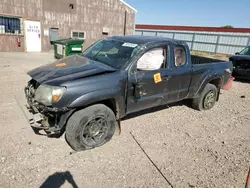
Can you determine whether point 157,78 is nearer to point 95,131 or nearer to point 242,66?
point 95,131

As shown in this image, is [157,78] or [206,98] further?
[206,98]

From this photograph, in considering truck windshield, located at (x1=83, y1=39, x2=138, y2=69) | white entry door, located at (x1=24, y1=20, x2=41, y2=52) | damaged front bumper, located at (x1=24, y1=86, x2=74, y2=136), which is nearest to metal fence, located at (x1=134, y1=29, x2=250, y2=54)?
white entry door, located at (x1=24, y1=20, x2=41, y2=52)

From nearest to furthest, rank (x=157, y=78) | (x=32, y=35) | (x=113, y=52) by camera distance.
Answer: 1. (x=157, y=78)
2. (x=113, y=52)
3. (x=32, y=35)

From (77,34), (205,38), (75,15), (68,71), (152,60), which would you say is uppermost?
(75,15)

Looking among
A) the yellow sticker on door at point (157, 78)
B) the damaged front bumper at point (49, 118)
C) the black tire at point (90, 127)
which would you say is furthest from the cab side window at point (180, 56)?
the damaged front bumper at point (49, 118)

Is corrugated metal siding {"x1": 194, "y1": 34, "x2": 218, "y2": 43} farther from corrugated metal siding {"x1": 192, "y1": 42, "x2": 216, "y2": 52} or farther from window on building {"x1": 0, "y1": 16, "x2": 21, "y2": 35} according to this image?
window on building {"x1": 0, "y1": 16, "x2": 21, "y2": 35}

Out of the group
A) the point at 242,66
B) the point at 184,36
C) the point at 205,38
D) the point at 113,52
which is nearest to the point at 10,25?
the point at 113,52

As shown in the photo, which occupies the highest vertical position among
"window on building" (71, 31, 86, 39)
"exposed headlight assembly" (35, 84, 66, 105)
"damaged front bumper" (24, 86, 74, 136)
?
"window on building" (71, 31, 86, 39)

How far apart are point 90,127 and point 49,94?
0.85 metres

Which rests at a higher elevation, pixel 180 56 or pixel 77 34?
pixel 77 34

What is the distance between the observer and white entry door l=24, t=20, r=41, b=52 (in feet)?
46.0

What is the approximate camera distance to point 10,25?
13461 millimetres

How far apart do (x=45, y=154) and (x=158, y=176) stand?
177 centimetres

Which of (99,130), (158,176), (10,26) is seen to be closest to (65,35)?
(10,26)
